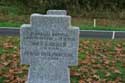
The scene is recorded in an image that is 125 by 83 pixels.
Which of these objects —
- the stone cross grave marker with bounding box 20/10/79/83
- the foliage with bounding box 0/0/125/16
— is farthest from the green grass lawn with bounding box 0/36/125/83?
the foliage with bounding box 0/0/125/16

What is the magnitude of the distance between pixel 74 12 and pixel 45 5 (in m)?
2.26

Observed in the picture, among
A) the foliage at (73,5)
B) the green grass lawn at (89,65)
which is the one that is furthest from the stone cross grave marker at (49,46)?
the foliage at (73,5)

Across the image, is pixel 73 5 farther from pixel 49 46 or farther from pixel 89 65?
pixel 49 46

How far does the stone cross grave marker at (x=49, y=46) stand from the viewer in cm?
709

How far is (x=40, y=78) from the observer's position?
747cm

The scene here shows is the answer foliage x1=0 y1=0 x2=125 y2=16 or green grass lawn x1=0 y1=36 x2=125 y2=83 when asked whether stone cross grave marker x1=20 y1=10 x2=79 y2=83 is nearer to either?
green grass lawn x1=0 y1=36 x2=125 y2=83

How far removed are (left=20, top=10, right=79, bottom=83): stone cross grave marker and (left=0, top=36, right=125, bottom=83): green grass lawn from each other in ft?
3.61

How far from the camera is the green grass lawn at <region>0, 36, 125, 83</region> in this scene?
8.66 m

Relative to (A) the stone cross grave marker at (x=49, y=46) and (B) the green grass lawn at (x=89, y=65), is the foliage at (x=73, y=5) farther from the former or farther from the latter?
(A) the stone cross grave marker at (x=49, y=46)

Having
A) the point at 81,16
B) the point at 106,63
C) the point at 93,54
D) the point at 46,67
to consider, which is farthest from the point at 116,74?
the point at 81,16

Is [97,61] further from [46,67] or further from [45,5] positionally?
[45,5]

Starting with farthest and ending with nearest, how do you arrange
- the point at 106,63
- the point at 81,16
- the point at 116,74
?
the point at 81,16
the point at 106,63
the point at 116,74

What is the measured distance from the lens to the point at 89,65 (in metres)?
9.44

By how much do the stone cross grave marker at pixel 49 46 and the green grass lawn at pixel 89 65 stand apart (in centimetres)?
110
